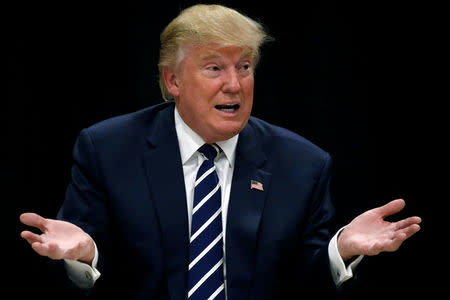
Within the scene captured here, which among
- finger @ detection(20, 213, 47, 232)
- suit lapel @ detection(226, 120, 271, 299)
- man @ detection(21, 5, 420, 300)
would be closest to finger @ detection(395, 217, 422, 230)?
man @ detection(21, 5, 420, 300)

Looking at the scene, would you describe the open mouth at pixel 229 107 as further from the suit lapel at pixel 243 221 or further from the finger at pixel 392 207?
the finger at pixel 392 207

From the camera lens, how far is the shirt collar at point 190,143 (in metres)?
2.33

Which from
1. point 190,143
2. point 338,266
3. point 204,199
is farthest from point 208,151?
point 338,266

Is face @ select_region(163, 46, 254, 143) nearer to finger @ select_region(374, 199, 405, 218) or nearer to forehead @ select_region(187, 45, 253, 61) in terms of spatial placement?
forehead @ select_region(187, 45, 253, 61)

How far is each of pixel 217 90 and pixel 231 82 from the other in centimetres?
5

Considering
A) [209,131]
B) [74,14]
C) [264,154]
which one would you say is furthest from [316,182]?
[74,14]

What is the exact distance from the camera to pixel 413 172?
292 cm

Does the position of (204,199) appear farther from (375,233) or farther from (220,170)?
(375,233)

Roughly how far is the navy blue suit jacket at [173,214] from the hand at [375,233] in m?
0.11

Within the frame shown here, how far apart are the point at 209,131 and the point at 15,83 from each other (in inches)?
33.9

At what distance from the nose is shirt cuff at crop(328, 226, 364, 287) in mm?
516

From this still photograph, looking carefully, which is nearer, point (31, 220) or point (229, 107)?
point (31, 220)

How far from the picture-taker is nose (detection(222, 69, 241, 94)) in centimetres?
226

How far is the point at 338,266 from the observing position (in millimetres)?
2195
